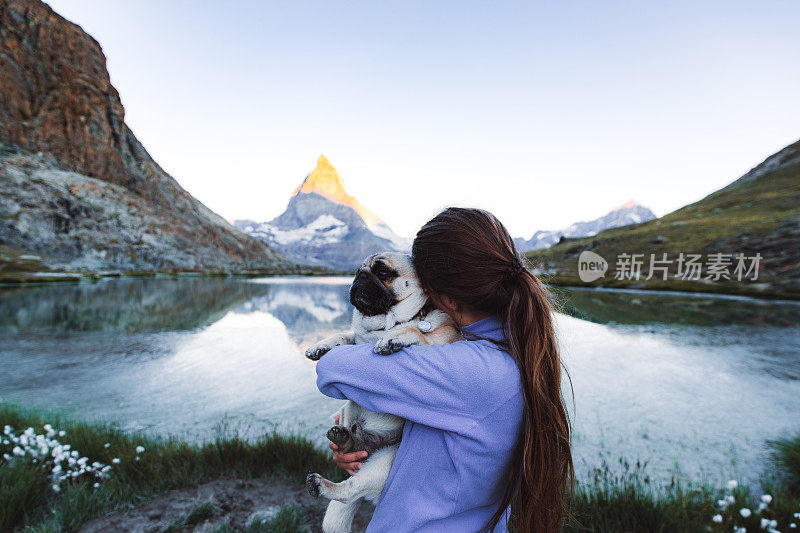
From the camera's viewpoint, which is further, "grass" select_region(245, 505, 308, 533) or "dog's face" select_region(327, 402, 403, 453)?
"grass" select_region(245, 505, 308, 533)

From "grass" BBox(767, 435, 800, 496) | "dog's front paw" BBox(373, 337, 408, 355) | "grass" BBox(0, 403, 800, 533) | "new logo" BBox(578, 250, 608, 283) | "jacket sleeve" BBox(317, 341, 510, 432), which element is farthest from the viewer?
"new logo" BBox(578, 250, 608, 283)

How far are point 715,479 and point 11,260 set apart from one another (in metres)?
68.9

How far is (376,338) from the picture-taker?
6.77 feet

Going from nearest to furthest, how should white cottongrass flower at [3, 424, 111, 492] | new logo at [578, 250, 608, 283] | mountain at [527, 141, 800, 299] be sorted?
white cottongrass flower at [3, 424, 111, 492], mountain at [527, 141, 800, 299], new logo at [578, 250, 608, 283]

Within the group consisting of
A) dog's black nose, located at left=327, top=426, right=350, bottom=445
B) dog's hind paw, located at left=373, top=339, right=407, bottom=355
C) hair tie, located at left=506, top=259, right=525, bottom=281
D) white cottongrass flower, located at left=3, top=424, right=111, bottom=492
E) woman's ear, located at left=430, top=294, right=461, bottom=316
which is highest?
hair tie, located at left=506, top=259, right=525, bottom=281

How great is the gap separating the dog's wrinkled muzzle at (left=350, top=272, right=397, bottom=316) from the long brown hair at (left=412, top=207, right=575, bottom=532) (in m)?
0.28

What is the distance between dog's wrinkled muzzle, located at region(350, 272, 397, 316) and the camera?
205 cm

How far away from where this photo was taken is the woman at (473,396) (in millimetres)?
1595

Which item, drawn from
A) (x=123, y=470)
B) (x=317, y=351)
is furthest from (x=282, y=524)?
(x=317, y=351)

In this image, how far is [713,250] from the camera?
43.2 metres

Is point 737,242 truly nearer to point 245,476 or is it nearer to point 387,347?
point 245,476

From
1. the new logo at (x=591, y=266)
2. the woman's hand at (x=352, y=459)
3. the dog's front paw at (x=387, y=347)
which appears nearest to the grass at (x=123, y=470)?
the woman's hand at (x=352, y=459)

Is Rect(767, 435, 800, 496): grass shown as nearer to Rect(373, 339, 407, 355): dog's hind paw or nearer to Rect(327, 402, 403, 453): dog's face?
Rect(327, 402, 403, 453): dog's face

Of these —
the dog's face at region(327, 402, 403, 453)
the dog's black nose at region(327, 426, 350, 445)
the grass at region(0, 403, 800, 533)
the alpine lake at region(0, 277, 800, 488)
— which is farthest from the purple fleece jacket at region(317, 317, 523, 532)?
the grass at region(0, 403, 800, 533)
